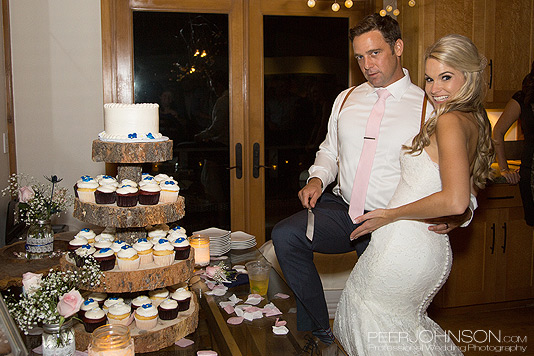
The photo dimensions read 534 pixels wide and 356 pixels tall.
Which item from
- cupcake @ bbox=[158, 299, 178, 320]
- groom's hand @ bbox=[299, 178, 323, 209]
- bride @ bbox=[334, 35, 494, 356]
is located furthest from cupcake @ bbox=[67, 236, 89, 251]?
bride @ bbox=[334, 35, 494, 356]

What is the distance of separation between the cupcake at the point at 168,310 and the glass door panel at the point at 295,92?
2.78 m

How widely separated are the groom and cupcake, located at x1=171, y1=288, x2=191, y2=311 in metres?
0.55

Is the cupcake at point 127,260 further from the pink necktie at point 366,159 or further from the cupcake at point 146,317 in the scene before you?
the pink necktie at point 366,159

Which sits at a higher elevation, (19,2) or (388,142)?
(19,2)

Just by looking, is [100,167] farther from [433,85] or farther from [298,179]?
[433,85]

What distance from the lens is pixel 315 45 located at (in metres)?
4.66

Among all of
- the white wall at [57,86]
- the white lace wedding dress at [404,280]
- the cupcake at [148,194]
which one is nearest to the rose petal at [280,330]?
the white lace wedding dress at [404,280]

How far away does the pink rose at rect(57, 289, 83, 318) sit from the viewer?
1.55 meters

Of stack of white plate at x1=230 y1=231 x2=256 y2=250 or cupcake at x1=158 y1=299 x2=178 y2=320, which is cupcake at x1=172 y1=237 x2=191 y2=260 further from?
stack of white plate at x1=230 y1=231 x2=256 y2=250

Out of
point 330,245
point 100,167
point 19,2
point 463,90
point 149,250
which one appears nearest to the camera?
point 149,250

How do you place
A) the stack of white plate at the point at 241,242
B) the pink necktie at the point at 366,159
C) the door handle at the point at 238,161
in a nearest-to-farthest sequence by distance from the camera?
the pink necktie at the point at 366,159 → the stack of white plate at the point at 241,242 → the door handle at the point at 238,161

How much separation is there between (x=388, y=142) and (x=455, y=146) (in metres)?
0.59

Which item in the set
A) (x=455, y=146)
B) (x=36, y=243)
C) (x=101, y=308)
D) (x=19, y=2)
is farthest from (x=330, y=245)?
(x=19, y=2)

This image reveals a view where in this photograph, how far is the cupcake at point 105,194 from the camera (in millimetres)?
1927
